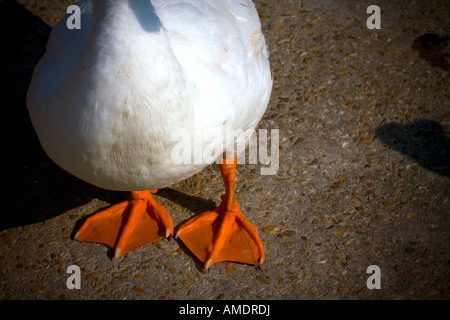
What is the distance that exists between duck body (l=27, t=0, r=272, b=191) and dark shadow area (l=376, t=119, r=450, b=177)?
135cm

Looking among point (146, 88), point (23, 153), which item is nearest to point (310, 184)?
point (146, 88)

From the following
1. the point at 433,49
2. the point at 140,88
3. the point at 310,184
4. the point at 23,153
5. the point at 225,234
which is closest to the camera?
the point at 140,88

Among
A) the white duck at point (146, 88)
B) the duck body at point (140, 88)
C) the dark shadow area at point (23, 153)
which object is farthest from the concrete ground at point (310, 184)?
the duck body at point (140, 88)

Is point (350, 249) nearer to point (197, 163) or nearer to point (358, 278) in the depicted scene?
point (358, 278)

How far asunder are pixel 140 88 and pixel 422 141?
2342 millimetres

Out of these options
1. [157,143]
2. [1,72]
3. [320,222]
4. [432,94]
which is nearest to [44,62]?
[157,143]

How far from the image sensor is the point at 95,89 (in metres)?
1.92

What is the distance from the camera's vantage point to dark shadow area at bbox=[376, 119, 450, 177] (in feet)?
10.7

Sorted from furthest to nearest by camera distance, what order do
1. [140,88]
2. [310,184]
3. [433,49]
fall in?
[433,49] → [310,184] → [140,88]

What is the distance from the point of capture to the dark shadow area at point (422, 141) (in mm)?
3250

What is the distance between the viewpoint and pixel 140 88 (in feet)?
6.38

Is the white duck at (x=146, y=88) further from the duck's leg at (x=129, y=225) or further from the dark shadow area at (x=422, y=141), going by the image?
the dark shadow area at (x=422, y=141)

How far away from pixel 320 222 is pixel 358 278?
0.44m

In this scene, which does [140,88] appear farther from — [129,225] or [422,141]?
[422,141]
